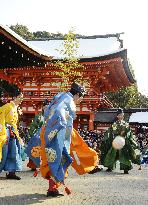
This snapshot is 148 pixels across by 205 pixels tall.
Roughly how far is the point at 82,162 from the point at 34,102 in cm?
2063

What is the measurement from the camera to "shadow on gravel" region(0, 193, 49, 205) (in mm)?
4914

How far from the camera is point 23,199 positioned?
5172mm

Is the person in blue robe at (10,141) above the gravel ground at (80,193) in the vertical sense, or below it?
above

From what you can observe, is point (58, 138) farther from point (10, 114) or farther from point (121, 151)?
point (121, 151)

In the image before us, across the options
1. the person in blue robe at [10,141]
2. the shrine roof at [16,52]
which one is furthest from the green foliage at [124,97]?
the person in blue robe at [10,141]

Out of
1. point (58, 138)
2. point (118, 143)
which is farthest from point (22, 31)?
point (58, 138)

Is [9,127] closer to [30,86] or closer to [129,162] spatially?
[129,162]

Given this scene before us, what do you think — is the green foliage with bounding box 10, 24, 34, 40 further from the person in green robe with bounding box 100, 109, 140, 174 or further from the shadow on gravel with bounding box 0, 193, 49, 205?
the shadow on gravel with bounding box 0, 193, 49, 205

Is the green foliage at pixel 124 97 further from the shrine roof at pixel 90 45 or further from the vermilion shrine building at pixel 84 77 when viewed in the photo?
the vermilion shrine building at pixel 84 77

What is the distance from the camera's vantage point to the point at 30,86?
2658 cm

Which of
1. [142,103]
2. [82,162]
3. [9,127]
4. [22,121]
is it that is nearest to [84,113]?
[22,121]

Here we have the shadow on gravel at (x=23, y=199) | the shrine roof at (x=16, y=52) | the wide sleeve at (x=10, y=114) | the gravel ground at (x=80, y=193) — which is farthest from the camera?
the shrine roof at (x=16, y=52)

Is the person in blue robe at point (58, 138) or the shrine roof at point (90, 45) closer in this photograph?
the person in blue robe at point (58, 138)

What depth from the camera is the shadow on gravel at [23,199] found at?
16.1 ft
